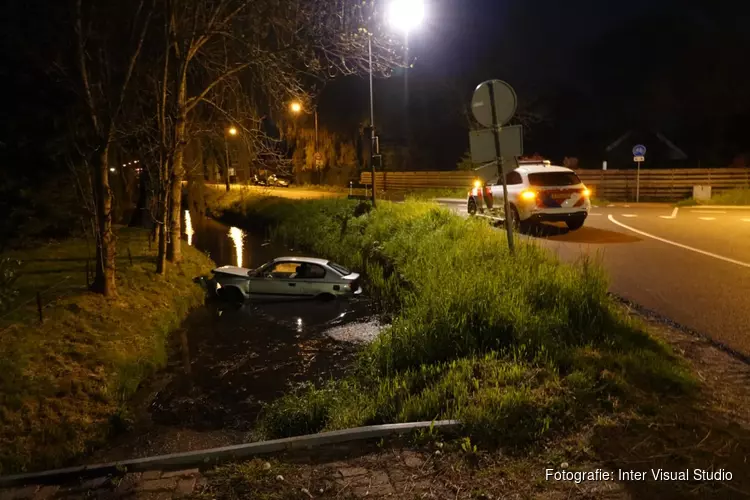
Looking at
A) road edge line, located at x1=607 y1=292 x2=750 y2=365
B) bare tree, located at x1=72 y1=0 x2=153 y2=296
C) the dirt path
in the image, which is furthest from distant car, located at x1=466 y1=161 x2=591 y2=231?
the dirt path

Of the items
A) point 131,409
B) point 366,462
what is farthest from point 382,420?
point 131,409

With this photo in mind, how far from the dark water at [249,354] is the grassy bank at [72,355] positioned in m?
0.61

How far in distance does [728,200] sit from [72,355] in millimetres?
27706

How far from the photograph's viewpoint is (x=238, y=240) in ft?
95.2

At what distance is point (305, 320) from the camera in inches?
546

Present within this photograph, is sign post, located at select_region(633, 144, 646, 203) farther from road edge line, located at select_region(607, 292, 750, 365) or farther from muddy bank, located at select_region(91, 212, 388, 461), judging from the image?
road edge line, located at select_region(607, 292, 750, 365)

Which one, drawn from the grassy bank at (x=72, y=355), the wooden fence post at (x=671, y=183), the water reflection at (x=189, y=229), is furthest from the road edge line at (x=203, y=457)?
the wooden fence post at (x=671, y=183)

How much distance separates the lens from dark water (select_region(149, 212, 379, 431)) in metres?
8.92

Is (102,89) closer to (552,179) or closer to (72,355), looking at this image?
(72,355)

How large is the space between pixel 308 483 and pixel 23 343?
6.85 meters

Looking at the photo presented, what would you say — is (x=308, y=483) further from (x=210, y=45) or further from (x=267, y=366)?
(x=210, y=45)

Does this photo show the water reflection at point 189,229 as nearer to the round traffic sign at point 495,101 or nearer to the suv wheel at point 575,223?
the suv wheel at point 575,223

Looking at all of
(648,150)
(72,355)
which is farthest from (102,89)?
(648,150)

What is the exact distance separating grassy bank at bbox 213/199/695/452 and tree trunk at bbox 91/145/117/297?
612 centimetres
